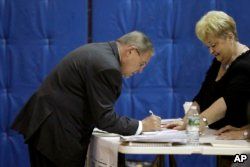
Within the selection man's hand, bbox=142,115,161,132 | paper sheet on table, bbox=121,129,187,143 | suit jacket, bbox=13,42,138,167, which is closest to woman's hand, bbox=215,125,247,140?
paper sheet on table, bbox=121,129,187,143

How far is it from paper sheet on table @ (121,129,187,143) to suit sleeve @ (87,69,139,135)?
8 cm

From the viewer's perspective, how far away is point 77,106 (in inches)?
87.0

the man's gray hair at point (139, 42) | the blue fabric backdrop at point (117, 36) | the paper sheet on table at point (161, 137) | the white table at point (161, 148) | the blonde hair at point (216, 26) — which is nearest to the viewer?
the white table at point (161, 148)

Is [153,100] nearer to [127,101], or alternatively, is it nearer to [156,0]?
[127,101]

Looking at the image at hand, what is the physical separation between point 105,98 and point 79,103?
0.18m

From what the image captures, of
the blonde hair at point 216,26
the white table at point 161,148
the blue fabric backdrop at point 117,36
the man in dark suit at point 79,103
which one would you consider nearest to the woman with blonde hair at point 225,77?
the blonde hair at point 216,26

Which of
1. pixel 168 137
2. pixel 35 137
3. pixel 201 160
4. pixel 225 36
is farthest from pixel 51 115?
pixel 201 160

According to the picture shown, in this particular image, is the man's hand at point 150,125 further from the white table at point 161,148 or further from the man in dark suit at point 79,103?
the white table at point 161,148

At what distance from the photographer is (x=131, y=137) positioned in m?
2.11

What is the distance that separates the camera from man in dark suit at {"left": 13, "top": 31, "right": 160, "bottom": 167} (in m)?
2.12

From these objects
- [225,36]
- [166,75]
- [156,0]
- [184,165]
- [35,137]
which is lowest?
[184,165]

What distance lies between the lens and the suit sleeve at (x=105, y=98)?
Answer: 2086 mm

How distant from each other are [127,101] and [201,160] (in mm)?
687

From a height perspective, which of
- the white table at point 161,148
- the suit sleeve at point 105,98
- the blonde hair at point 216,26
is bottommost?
the white table at point 161,148
